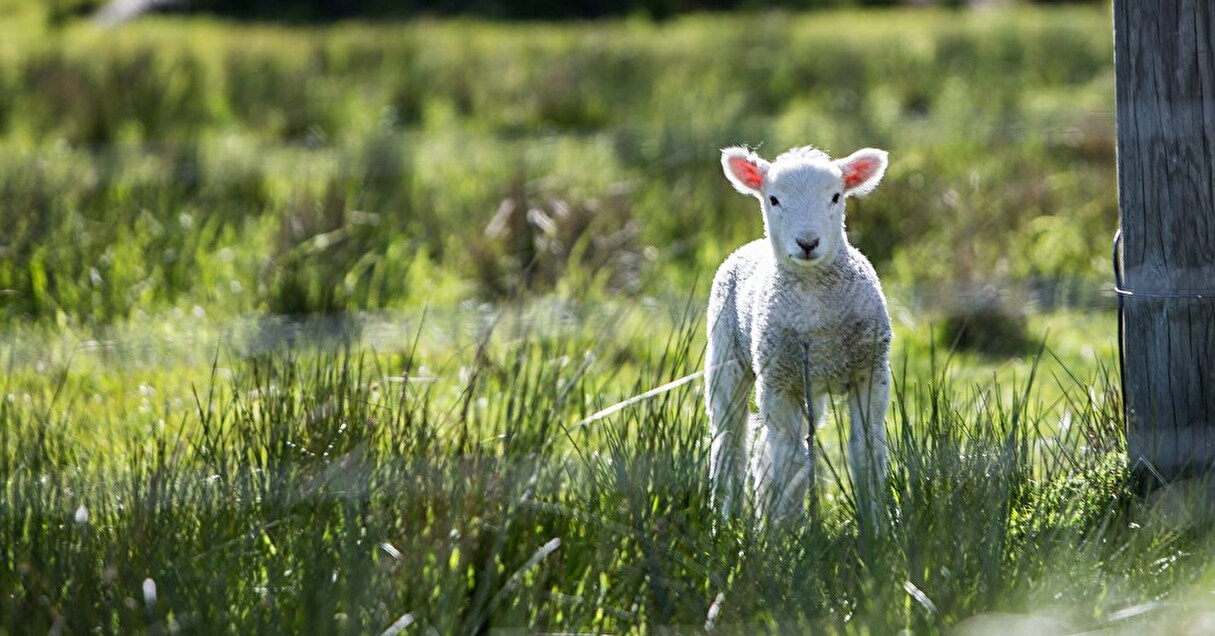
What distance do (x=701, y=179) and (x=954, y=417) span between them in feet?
17.7

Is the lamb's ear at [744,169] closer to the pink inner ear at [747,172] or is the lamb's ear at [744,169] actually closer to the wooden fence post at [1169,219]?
the pink inner ear at [747,172]

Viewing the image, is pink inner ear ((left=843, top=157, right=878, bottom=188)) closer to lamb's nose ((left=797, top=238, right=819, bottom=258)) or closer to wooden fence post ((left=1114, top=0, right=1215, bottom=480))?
lamb's nose ((left=797, top=238, right=819, bottom=258))

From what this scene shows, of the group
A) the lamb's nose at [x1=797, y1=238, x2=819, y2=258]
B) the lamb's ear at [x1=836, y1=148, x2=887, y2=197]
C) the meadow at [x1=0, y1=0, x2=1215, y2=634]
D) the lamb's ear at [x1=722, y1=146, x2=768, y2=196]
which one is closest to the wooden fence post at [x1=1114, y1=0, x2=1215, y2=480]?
the meadow at [x1=0, y1=0, x2=1215, y2=634]

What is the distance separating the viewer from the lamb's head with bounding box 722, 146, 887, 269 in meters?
3.66

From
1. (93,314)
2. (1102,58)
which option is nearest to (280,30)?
(1102,58)

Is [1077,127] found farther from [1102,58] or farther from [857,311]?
[857,311]

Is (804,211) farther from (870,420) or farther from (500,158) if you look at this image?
(500,158)

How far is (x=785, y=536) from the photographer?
334 cm

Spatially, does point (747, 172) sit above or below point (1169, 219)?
above

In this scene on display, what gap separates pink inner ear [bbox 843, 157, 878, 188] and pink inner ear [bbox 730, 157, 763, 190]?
0.22m

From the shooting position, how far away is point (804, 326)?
375cm

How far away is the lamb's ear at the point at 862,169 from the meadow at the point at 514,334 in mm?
301

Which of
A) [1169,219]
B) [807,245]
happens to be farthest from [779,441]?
[1169,219]

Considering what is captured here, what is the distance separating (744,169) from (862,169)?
30 cm
